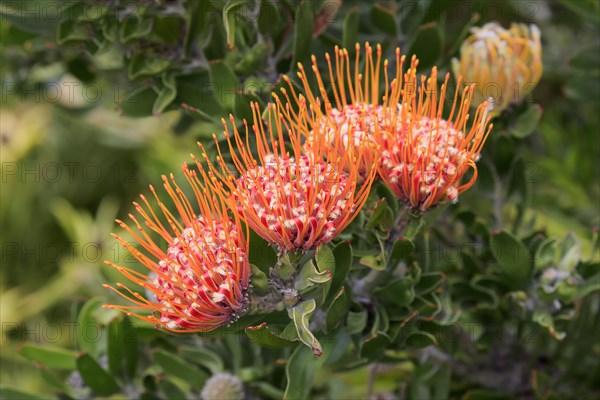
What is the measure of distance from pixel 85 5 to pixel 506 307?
88 cm

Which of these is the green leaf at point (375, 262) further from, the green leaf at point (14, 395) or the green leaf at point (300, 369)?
the green leaf at point (14, 395)

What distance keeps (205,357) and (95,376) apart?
19 centimetres

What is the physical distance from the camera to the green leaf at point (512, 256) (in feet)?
3.67

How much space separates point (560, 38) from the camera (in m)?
1.92

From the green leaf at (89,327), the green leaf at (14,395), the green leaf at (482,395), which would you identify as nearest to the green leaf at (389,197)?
the green leaf at (482,395)

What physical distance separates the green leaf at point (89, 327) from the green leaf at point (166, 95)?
0.36 metres

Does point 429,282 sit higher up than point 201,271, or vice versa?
point 201,271

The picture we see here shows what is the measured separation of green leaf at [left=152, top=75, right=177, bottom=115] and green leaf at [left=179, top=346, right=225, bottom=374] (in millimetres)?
405

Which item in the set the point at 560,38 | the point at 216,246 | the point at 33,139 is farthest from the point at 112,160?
the point at 216,246

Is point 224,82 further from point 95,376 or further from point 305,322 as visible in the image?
point 95,376

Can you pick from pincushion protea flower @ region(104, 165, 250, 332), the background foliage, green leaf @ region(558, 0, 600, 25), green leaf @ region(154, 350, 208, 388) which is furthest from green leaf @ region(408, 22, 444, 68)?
green leaf @ region(154, 350, 208, 388)

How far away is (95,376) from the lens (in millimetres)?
1208

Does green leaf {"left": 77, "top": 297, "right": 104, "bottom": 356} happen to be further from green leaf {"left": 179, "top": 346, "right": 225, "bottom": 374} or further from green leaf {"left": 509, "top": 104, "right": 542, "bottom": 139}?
green leaf {"left": 509, "top": 104, "right": 542, "bottom": 139}

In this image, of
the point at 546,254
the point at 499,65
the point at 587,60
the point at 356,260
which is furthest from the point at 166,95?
the point at 587,60
